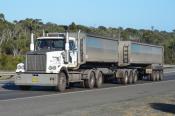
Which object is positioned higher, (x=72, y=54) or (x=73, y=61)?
(x=72, y=54)

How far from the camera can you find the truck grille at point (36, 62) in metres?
28.8

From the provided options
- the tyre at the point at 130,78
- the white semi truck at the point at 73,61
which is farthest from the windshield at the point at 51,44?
the tyre at the point at 130,78

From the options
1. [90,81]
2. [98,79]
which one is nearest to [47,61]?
[90,81]

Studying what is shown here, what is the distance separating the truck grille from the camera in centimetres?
2875

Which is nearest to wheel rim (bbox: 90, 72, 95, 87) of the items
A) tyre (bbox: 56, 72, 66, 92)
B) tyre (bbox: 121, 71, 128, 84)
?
tyre (bbox: 56, 72, 66, 92)

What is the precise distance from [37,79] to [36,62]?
3.59 feet

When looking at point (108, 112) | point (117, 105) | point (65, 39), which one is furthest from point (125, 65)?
point (108, 112)

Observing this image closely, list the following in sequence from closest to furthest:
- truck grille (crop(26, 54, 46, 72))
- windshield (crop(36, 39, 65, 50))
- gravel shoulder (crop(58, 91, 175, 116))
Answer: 1. gravel shoulder (crop(58, 91, 175, 116))
2. truck grille (crop(26, 54, 46, 72))
3. windshield (crop(36, 39, 65, 50))

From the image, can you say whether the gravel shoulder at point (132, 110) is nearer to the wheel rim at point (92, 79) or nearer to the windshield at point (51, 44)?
the windshield at point (51, 44)

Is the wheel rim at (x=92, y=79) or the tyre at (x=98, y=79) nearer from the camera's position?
the wheel rim at (x=92, y=79)

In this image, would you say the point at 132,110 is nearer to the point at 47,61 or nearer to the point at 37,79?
the point at 37,79

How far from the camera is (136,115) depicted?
16.0 meters

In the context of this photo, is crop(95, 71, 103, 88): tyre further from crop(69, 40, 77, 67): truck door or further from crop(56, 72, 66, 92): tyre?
crop(56, 72, 66, 92): tyre

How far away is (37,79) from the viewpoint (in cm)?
2825
